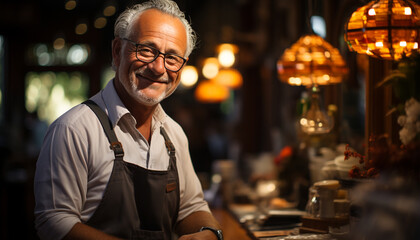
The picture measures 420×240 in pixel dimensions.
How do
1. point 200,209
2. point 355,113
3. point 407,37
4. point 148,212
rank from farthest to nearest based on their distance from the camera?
1. point 355,113
2. point 200,209
3. point 148,212
4. point 407,37

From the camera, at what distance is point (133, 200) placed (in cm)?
231

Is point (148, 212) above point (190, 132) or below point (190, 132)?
above

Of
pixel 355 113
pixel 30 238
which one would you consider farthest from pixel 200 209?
pixel 30 238

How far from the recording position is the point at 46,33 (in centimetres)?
1184

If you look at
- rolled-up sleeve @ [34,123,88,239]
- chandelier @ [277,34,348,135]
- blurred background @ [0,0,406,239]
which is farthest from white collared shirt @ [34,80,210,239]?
chandelier @ [277,34,348,135]

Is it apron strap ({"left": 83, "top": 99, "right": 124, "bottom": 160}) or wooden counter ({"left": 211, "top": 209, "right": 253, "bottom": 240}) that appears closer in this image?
apron strap ({"left": 83, "top": 99, "right": 124, "bottom": 160})

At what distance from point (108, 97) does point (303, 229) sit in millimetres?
1349

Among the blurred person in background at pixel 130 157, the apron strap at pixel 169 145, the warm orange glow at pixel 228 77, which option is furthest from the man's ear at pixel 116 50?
the warm orange glow at pixel 228 77

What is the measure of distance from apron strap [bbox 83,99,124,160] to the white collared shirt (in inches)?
0.8

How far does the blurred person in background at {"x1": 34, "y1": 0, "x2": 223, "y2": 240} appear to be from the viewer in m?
2.14

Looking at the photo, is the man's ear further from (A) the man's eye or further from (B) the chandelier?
(B) the chandelier

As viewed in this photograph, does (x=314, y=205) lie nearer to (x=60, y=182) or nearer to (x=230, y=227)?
(x=230, y=227)

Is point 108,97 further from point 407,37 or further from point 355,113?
point 355,113

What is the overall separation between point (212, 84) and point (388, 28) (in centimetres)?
842
